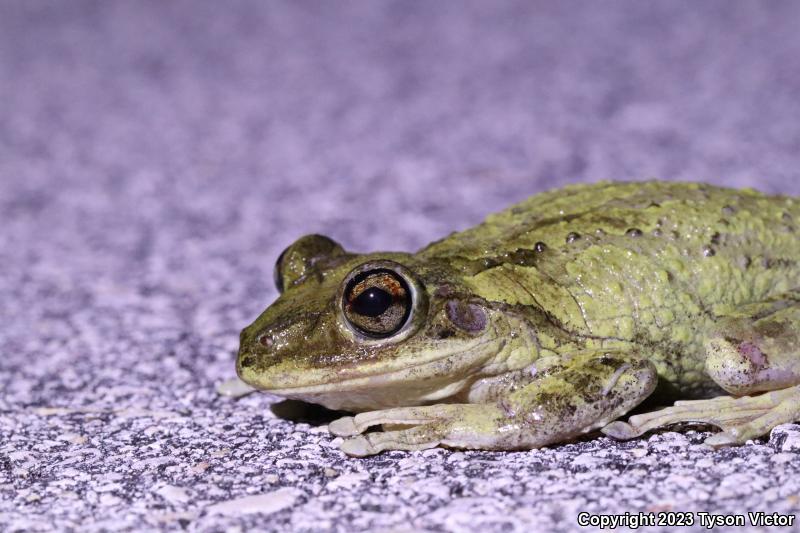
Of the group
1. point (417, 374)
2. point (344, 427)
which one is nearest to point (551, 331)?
point (417, 374)

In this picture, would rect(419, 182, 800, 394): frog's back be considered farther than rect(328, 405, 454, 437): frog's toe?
Yes

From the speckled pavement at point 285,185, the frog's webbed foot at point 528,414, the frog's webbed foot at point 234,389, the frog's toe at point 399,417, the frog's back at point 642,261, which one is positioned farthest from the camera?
the frog's webbed foot at point 234,389

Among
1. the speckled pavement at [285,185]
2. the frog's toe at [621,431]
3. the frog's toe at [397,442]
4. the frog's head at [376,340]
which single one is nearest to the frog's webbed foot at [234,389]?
the speckled pavement at [285,185]

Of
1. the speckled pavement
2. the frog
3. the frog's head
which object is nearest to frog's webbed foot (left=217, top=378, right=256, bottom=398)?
the speckled pavement

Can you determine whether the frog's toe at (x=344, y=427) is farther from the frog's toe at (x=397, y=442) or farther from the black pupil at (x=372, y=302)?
the black pupil at (x=372, y=302)

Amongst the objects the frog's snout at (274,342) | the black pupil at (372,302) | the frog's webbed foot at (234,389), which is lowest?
the frog's webbed foot at (234,389)

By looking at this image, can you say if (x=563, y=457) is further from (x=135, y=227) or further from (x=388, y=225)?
(x=135, y=227)

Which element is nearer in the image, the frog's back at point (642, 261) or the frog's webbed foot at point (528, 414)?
the frog's webbed foot at point (528, 414)

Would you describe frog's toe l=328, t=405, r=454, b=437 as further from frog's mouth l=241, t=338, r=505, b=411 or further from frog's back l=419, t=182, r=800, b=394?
frog's back l=419, t=182, r=800, b=394
